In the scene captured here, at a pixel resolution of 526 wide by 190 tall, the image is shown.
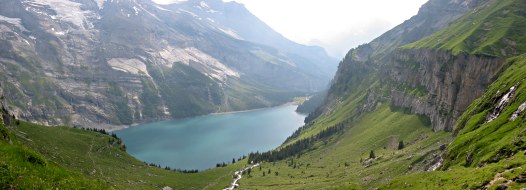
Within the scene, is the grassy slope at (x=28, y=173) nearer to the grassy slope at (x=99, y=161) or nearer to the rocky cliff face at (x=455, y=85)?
the grassy slope at (x=99, y=161)

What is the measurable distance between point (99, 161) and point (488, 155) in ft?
409

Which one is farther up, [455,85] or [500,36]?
[500,36]

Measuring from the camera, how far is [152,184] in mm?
138125

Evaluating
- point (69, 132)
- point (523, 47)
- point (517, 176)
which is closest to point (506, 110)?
point (517, 176)

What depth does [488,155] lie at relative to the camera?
2438 inches

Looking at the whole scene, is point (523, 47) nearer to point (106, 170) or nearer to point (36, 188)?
point (106, 170)

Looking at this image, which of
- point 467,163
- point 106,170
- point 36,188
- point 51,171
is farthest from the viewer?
point 106,170

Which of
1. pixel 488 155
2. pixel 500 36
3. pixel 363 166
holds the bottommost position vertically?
pixel 363 166

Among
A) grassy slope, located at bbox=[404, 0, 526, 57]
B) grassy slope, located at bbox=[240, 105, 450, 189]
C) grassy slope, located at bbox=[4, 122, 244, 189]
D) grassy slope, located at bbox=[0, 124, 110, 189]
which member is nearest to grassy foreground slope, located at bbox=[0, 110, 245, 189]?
grassy slope, located at bbox=[4, 122, 244, 189]

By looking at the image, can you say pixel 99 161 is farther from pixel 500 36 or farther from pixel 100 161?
pixel 500 36

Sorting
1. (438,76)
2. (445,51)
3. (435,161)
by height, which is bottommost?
(435,161)

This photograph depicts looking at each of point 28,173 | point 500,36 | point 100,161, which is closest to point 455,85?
point 500,36

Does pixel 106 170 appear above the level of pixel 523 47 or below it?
below

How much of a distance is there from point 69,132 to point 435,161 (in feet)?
470
